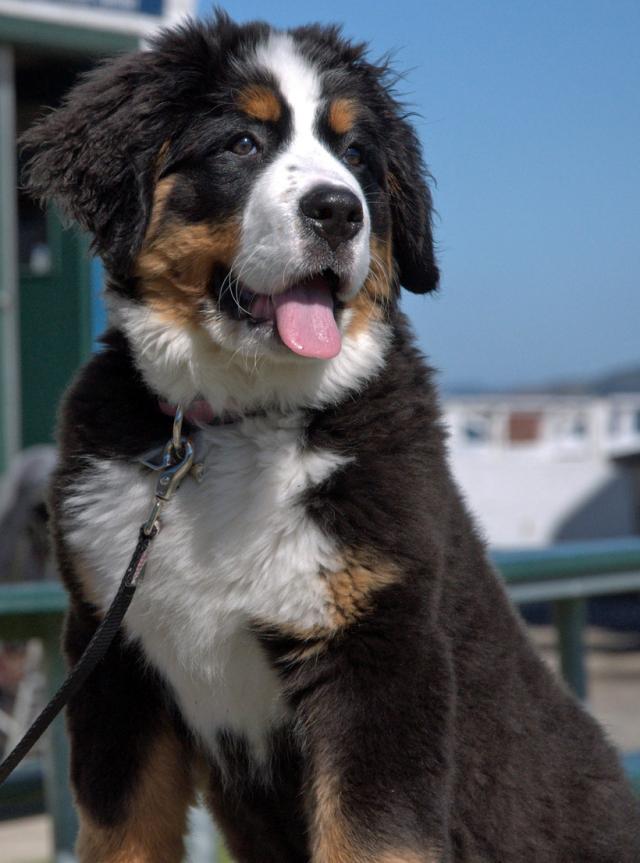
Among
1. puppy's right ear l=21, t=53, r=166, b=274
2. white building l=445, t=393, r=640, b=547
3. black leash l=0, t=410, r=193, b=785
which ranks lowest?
white building l=445, t=393, r=640, b=547

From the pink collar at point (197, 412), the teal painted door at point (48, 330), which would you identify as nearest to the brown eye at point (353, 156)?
the pink collar at point (197, 412)

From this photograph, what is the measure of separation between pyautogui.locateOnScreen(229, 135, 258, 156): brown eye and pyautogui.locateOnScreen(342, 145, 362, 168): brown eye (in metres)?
0.26

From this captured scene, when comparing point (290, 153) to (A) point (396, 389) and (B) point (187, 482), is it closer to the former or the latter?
(A) point (396, 389)

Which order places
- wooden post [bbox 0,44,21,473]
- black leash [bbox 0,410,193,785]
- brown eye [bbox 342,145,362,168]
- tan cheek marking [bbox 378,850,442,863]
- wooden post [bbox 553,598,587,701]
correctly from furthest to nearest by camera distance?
wooden post [bbox 0,44,21,473], wooden post [bbox 553,598,587,701], brown eye [bbox 342,145,362,168], black leash [bbox 0,410,193,785], tan cheek marking [bbox 378,850,442,863]

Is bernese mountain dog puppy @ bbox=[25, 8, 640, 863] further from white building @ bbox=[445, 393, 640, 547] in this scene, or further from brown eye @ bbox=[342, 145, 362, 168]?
white building @ bbox=[445, 393, 640, 547]

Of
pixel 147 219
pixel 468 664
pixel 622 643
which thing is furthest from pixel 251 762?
pixel 622 643

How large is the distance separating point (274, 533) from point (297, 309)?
55 centimetres

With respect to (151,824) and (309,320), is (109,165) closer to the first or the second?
(309,320)

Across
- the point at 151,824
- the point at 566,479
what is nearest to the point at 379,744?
the point at 151,824

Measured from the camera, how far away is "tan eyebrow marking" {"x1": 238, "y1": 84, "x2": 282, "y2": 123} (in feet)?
9.92

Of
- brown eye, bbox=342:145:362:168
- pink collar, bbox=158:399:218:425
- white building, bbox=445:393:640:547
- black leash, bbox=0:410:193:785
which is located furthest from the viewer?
white building, bbox=445:393:640:547

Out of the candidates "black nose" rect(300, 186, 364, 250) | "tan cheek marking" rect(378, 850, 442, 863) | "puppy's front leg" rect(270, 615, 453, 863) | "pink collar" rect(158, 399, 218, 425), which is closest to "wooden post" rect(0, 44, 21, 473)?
"pink collar" rect(158, 399, 218, 425)

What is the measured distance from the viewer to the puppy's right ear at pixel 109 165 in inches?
117

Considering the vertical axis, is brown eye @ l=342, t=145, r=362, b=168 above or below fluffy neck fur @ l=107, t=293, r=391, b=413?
above
